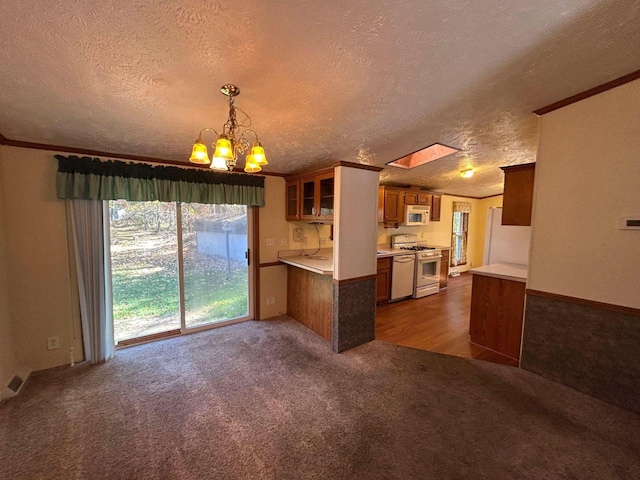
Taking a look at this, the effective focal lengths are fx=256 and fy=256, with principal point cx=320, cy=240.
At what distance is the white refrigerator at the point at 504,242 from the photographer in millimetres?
3464

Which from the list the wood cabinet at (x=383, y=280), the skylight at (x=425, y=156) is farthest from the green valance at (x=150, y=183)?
the wood cabinet at (x=383, y=280)

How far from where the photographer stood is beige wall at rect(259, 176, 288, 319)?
12.3 feet

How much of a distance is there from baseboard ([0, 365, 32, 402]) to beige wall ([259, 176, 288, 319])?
7.70 ft

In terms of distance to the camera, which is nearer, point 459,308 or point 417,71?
point 417,71

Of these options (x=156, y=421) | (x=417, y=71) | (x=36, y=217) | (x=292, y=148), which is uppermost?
(x=417, y=71)

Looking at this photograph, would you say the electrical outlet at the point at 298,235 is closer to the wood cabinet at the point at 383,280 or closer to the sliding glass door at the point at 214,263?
the sliding glass door at the point at 214,263

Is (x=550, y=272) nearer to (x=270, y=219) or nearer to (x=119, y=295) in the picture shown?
(x=270, y=219)

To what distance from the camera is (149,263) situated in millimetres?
3064

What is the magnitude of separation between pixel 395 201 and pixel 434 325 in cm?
239

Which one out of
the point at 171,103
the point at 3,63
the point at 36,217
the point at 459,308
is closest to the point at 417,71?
the point at 171,103

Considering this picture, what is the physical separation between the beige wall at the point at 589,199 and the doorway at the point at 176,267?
3.40m

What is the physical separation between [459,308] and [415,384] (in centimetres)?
255

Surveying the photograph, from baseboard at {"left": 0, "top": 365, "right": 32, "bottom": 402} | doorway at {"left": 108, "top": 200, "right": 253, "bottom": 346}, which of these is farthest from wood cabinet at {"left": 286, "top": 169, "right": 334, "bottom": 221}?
baseboard at {"left": 0, "top": 365, "right": 32, "bottom": 402}

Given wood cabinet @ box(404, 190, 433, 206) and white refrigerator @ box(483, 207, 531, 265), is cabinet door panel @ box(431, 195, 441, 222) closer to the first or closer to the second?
wood cabinet @ box(404, 190, 433, 206)
